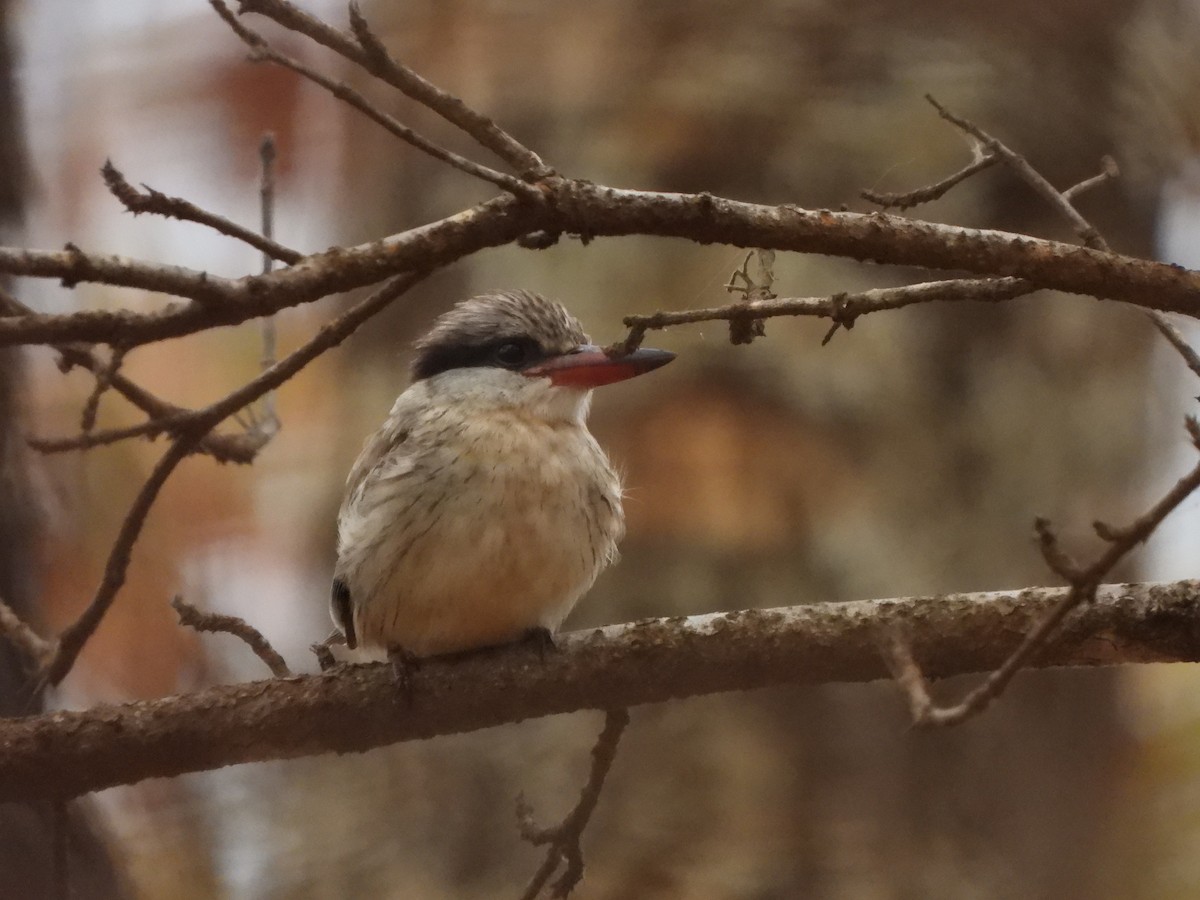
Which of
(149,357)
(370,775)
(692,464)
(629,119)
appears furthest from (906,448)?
(149,357)

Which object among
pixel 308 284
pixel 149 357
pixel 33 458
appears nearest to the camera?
pixel 308 284

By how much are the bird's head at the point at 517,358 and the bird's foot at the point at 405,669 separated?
17.4 inches

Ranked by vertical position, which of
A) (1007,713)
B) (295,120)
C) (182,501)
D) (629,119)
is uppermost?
(295,120)

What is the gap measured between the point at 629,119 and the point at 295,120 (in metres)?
1.13

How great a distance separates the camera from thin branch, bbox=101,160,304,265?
1229 mm

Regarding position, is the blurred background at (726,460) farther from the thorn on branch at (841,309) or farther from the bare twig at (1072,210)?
the thorn on branch at (841,309)

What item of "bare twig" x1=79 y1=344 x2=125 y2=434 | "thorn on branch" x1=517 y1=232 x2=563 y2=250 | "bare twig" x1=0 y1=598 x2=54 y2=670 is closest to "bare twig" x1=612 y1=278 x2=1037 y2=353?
"thorn on branch" x1=517 y1=232 x2=563 y2=250

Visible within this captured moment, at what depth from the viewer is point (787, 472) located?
2.81 m

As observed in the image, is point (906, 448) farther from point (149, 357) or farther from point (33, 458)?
point (149, 357)

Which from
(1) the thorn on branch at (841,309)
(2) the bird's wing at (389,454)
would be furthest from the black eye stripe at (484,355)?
(1) the thorn on branch at (841,309)

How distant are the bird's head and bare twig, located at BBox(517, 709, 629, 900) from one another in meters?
0.56

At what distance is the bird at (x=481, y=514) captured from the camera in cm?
189

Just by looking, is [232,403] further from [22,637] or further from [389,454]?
[389,454]

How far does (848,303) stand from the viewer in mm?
1279
